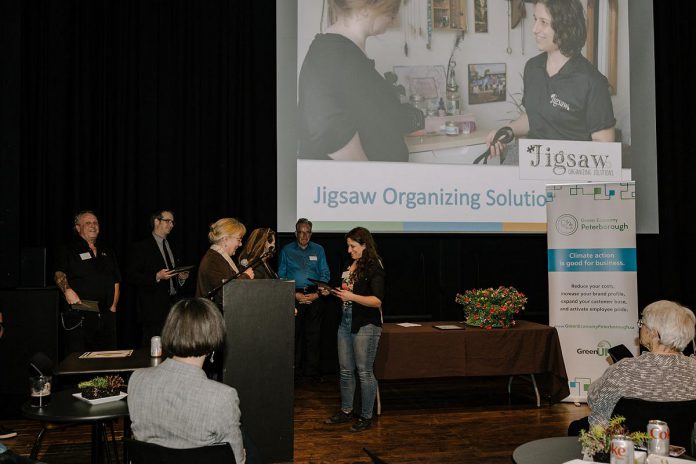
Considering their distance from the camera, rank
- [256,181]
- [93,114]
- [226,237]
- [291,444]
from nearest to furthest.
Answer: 1. [291,444]
2. [226,237]
3. [93,114]
4. [256,181]

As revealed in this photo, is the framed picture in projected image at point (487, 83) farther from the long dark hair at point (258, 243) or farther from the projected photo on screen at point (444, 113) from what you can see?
the long dark hair at point (258, 243)

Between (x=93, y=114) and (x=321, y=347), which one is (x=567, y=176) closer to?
(x=321, y=347)

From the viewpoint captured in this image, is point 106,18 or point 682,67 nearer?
point 106,18

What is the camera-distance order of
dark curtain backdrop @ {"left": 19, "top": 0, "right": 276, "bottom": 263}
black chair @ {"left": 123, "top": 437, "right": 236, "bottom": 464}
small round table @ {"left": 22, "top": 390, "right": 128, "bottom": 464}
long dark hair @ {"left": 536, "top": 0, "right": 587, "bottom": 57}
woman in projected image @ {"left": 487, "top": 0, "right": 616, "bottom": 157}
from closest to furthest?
black chair @ {"left": 123, "top": 437, "right": 236, "bottom": 464}, small round table @ {"left": 22, "top": 390, "right": 128, "bottom": 464}, dark curtain backdrop @ {"left": 19, "top": 0, "right": 276, "bottom": 263}, woman in projected image @ {"left": 487, "top": 0, "right": 616, "bottom": 157}, long dark hair @ {"left": 536, "top": 0, "right": 587, "bottom": 57}

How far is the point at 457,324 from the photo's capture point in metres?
5.45

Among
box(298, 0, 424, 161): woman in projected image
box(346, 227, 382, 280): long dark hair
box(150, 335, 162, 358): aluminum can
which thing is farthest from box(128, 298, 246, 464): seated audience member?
box(298, 0, 424, 161): woman in projected image

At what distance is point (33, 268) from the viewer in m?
4.92

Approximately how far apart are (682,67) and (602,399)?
6230mm

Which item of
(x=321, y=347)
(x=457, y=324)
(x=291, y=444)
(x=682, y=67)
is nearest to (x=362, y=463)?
(x=291, y=444)

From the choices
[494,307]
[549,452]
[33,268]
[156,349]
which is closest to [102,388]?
[156,349]

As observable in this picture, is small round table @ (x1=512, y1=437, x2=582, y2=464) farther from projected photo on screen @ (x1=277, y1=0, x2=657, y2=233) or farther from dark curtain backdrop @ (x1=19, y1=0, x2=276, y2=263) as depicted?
dark curtain backdrop @ (x1=19, y1=0, x2=276, y2=263)

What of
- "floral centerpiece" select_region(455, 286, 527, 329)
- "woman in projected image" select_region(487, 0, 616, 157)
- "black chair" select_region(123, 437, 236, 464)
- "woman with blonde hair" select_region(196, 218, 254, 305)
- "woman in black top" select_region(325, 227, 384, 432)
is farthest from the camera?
"woman in projected image" select_region(487, 0, 616, 157)

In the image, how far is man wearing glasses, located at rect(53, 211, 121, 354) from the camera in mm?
4898

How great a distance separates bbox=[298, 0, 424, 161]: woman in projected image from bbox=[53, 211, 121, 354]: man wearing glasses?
6.84ft
